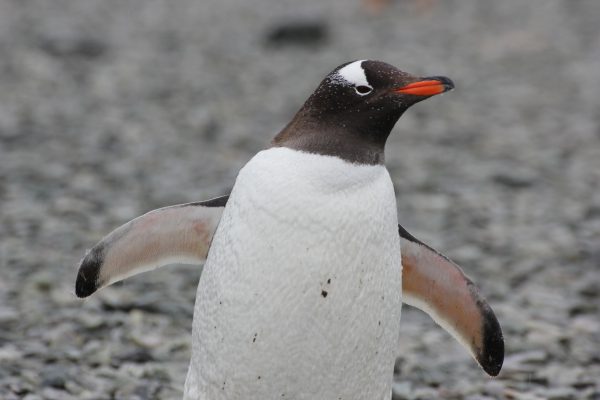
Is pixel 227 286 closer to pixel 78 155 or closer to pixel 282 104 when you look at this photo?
pixel 78 155

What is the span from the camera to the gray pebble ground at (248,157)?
423 centimetres

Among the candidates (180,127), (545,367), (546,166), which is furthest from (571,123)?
(545,367)

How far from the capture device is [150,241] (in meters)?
3.03

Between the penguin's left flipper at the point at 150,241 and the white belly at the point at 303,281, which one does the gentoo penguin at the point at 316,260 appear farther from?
the penguin's left flipper at the point at 150,241

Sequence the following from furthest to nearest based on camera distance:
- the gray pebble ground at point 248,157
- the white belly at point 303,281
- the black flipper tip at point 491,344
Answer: the gray pebble ground at point 248,157, the black flipper tip at point 491,344, the white belly at point 303,281

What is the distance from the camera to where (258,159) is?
2.72m

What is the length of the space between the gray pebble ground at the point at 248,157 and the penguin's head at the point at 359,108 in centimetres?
153

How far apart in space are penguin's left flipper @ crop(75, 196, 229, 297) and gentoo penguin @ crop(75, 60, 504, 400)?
22 cm

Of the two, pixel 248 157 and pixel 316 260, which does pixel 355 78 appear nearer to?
pixel 316 260

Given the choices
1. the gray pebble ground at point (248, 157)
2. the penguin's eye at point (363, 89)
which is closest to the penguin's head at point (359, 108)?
the penguin's eye at point (363, 89)

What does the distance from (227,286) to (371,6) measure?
14.8 m

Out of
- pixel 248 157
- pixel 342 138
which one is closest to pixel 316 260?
pixel 342 138

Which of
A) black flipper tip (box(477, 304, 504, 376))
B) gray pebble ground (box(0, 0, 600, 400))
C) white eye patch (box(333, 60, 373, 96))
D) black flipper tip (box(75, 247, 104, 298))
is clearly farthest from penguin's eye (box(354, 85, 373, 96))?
gray pebble ground (box(0, 0, 600, 400))

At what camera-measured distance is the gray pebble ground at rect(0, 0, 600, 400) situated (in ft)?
13.9
